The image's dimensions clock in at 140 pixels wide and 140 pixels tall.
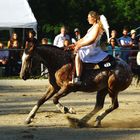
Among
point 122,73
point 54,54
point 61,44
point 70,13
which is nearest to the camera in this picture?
point 122,73

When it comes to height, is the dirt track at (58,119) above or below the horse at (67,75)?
below

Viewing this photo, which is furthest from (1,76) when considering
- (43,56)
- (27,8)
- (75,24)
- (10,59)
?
(75,24)

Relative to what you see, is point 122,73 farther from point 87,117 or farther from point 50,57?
point 50,57

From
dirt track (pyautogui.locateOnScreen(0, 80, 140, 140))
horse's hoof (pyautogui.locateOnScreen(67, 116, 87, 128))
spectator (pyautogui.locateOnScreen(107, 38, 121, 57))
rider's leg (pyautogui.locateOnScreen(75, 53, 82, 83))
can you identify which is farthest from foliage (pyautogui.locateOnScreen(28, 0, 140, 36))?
horse's hoof (pyautogui.locateOnScreen(67, 116, 87, 128))

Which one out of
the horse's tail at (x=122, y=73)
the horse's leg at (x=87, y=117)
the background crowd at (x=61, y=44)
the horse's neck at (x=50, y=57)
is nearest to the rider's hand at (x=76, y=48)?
the horse's neck at (x=50, y=57)

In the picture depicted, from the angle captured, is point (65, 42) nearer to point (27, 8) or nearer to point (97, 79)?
point (27, 8)

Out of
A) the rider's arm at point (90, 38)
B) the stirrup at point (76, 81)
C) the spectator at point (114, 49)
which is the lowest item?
the spectator at point (114, 49)

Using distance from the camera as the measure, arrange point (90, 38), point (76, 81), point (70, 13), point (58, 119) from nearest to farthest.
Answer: point (76, 81) < point (90, 38) < point (58, 119) < point (70, 13)

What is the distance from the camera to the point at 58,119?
1338 centimetres

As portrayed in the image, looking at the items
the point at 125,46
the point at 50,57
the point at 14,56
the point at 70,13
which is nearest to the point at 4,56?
the point at 14,56

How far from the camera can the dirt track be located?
35.4 feet

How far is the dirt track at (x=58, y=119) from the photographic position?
10.8m

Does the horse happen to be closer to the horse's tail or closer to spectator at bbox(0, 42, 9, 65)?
the horse's tail

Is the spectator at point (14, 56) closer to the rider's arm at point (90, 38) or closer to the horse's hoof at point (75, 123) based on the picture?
the rider's arm at point (90, 38)
